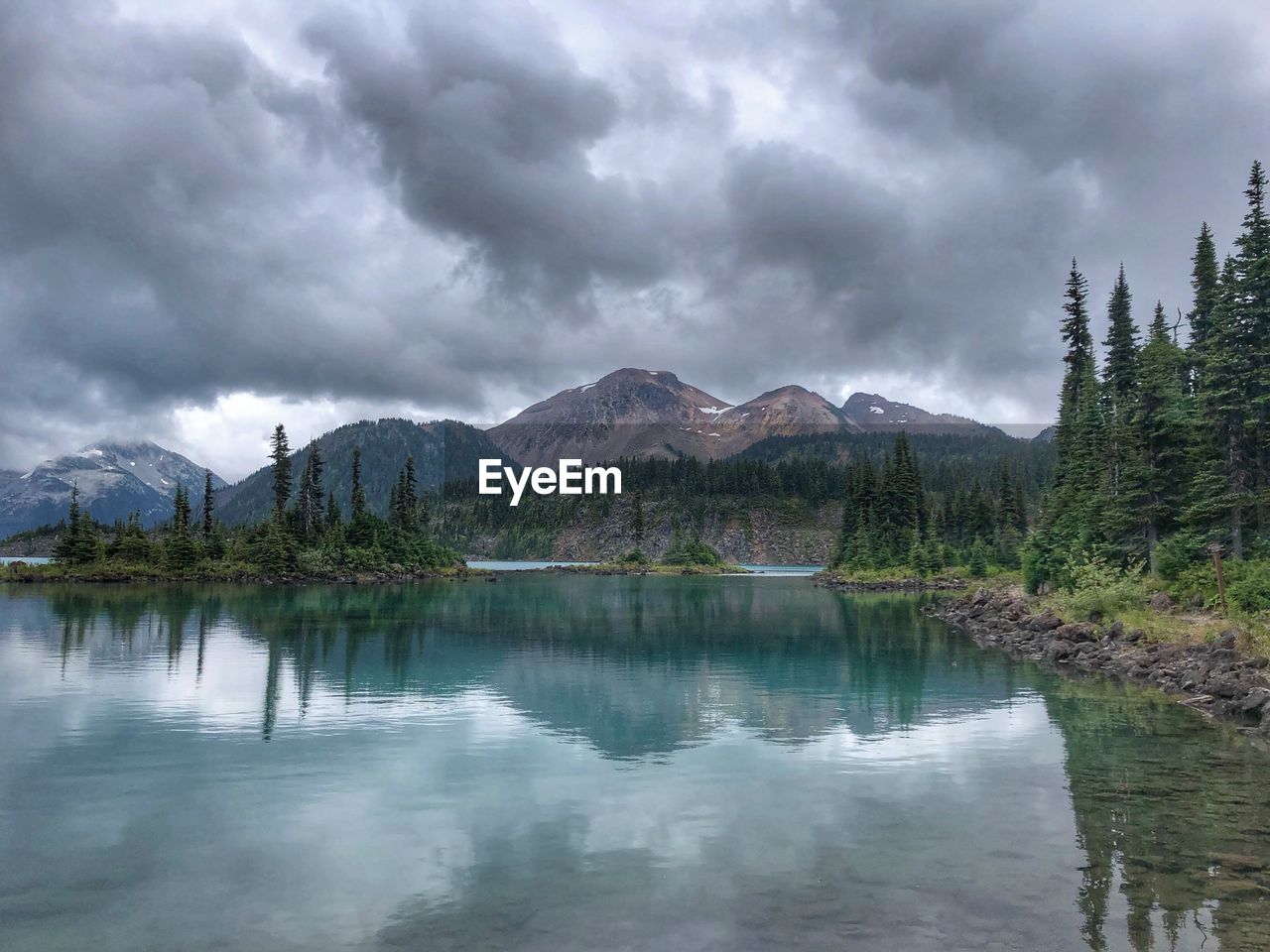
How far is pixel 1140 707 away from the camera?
1334 inches

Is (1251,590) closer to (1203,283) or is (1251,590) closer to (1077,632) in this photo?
(1077,632)

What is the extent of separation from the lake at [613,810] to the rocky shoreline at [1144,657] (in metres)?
1.93

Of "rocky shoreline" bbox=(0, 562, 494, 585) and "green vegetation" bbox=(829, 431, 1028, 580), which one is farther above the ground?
"green vegetation" bbox=(829, 431, 1028, 580)

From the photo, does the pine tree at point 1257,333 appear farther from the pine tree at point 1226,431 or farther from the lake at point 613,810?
the lake at point 613,810

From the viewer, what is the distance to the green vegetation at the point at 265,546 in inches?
5089

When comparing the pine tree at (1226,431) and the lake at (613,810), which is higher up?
the pine tree at (1226,431)

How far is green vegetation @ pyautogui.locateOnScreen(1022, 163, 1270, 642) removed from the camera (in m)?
50.1

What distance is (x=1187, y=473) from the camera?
57.8m

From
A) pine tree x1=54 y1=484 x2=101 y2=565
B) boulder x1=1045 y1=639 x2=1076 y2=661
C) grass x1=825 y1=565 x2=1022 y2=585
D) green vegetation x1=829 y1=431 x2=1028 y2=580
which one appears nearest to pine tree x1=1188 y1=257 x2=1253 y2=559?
boulder x1=1045 y1=639 x2=1076 y2=661

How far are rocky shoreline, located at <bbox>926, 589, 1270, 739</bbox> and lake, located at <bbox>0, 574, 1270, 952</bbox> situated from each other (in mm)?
1927

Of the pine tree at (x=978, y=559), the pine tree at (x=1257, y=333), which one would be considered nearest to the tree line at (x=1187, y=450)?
the pine tree at (x=1257, y=333)

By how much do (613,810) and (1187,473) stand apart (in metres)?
53.5

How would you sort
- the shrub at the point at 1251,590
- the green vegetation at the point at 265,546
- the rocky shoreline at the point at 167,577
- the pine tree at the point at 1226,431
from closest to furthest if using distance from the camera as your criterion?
the shrub at the point at 1251,590, the pine tree at the point at 1226,431, the rocky shoreline at the point at 167,577, the green vegetation at the point at 265,546

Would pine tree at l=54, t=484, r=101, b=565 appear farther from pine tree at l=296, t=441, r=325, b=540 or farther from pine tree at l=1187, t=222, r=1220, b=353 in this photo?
pine tree at l=1187, t=222, r=1220, b=353
